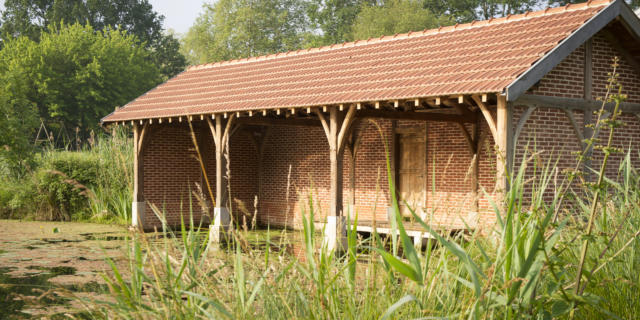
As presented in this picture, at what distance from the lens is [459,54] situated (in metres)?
11.5

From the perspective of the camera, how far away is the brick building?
9.96 metres

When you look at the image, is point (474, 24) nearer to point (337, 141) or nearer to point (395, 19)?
point (337, 141)

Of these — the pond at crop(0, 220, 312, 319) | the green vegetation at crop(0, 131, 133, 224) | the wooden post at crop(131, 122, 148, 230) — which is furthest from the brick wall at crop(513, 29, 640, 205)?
the green vegetation at crop(0, 131, 133, 224)

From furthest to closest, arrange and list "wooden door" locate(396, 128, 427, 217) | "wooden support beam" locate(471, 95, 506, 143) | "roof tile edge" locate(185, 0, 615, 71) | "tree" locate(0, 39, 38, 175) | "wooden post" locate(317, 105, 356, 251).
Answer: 1. "tree" locate(0, 39, 38, 175)
2. "wooden door" locate(396, 128, 427, 217)
3. "wooden post" locate(317, 105, 356, 251)
4. "roof tile edge" locate(185, 0, 615, 71)
5. "wooden support beam" locate(471, 95, 506, 143)

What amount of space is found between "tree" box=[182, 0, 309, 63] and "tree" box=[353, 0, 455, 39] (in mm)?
6964

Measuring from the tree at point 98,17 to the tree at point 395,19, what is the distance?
12.6m

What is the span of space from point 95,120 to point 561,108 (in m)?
27.9

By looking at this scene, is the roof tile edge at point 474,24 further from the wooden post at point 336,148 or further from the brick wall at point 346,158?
the wooden post at point 336,148

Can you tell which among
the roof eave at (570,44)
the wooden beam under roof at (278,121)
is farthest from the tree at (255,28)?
the roof eave at (570,44)

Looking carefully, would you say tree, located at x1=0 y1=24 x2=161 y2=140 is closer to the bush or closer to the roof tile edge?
the bush

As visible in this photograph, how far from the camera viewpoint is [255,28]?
156 ft

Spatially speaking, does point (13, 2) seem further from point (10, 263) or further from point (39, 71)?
point (10, 263)

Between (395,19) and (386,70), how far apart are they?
28764 mm

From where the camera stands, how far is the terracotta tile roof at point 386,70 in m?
10.0
